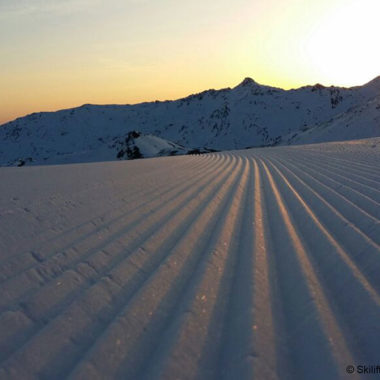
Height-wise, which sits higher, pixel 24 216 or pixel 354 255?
A: pixel 24 216

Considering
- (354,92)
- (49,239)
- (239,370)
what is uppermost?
(354,92)

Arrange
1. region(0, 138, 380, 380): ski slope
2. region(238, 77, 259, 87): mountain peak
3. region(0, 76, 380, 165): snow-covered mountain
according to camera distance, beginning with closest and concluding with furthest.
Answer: region(0, 138, 380, 380): ski slope, region(0, 76, 380, 165): snow-covered mountain, region(238, 77, 259, 87): mountain peak

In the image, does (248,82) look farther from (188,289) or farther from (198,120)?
(188,289)

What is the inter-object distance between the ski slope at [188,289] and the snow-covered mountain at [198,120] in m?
73.3

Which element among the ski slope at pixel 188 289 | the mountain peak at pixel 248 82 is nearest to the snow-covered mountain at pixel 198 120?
the mountain peak at pixel 248 82

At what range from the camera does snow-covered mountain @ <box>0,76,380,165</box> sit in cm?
10981

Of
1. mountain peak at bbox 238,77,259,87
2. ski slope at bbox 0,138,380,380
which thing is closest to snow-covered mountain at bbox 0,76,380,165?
mountain peak at bbox 238,77,259,87

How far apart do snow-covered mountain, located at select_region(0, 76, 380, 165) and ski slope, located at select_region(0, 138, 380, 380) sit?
73339 mm

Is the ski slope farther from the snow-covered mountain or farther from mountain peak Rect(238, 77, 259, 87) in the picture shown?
mountain peak Rect(238, 77, 259, 87)

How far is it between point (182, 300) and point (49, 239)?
5.92 ft

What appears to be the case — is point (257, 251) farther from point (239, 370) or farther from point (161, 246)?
point (239, 370)

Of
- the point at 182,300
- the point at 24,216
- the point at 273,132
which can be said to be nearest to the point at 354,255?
the point at 182,300

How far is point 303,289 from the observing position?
297 cm

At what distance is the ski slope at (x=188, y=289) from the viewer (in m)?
2.10
